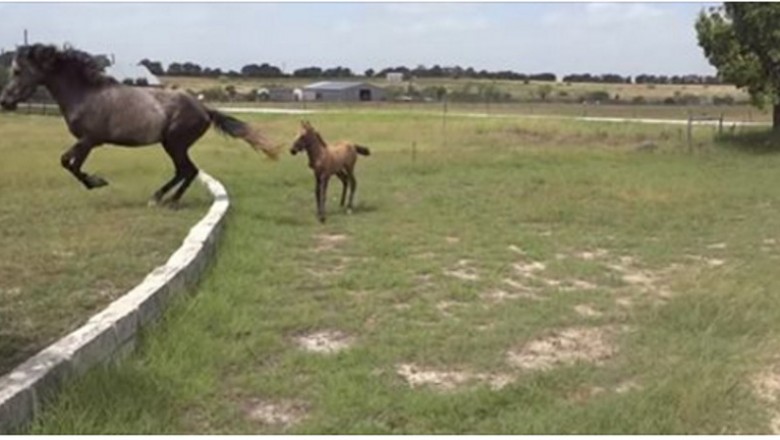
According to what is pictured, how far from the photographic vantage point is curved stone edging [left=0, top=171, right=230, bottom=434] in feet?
12.4

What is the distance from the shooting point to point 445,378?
4.84 m

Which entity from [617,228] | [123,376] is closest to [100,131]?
[617,228]

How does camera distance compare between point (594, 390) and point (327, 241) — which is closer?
point (594, 390)

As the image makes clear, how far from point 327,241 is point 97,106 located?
366 centimetres

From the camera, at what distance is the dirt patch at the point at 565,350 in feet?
17.0

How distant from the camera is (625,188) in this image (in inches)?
618

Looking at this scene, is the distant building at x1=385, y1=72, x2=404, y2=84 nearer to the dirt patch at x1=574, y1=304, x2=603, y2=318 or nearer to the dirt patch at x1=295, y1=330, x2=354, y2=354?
the dirt patch at x1=574, y1=304, x2=603, y2=318

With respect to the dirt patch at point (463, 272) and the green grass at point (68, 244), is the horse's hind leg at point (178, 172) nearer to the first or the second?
the green grass at point (68, 244)

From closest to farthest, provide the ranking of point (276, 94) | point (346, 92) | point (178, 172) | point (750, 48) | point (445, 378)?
point (445, 378)
point (178, 172)
point (750, 48)
point (276, 94)
point (346, 92)

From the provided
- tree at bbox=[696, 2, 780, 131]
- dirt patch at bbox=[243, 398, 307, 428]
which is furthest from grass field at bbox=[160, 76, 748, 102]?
dirt patch at bbox=[243, 398, 307, 428]

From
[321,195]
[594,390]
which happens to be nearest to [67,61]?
[321,195]

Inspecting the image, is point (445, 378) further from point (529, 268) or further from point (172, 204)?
point (172, 204)

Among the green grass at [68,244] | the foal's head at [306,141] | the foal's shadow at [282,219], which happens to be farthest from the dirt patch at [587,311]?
the foal's head at [306,141]

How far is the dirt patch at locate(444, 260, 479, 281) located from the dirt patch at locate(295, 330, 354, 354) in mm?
2173
